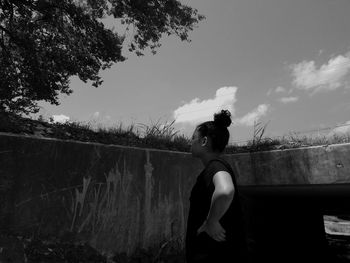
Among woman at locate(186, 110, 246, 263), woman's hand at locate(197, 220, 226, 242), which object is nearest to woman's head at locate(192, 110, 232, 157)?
woman at locate(186, 110, 246, 263)

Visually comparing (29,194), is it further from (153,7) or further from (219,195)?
(153,7)

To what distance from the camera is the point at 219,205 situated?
2.27 m

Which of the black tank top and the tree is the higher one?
the tree

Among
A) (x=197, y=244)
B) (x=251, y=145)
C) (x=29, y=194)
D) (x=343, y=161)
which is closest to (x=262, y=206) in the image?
(x=251, y=145)

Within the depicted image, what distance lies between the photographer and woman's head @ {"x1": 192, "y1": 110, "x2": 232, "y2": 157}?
8.93ft

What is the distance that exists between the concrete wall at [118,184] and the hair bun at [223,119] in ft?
7.29

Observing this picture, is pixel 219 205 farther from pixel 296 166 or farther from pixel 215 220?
pixel 296 166

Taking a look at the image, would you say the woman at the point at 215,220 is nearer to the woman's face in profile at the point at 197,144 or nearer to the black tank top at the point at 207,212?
the black tank top at the point at 207,212

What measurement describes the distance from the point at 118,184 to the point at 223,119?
2.58m

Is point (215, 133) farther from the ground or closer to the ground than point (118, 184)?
farther from the ground

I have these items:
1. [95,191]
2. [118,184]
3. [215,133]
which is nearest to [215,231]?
[215,133]

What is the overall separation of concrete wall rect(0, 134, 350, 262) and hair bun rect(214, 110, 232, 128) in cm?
222

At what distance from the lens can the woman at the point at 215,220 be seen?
7.53ft

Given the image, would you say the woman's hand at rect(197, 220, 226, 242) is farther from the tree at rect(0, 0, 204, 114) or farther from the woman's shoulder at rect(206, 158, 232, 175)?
the tree at rect(0, 0, 204, 114)
